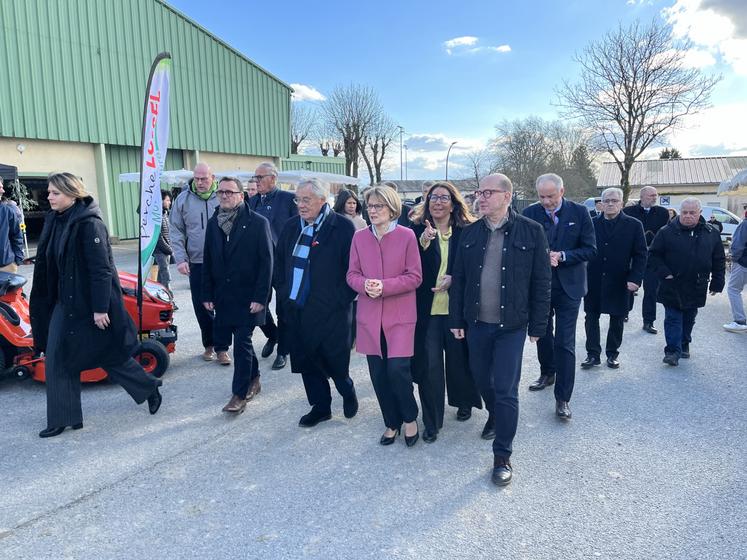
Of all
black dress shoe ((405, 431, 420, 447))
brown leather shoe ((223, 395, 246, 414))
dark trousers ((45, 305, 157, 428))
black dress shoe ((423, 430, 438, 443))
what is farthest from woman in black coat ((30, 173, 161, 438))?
black dress shoe ((423, 430, 438, 443))

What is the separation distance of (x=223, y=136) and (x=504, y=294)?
70.4 feet

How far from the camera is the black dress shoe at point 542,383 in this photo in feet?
16.2

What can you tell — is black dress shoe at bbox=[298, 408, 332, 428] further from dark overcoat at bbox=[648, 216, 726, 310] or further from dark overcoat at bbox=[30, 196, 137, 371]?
dark overcoat at bbox=[648, 216, 726, 310]

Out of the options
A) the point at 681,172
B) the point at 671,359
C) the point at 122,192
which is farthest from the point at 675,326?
the point at 681,172

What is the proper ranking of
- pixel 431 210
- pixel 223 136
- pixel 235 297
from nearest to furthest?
pixel 431 210 < pixel 235 297 < pixel 223 136

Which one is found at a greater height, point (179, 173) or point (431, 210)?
point (179, 173)

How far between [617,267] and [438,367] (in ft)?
9.01

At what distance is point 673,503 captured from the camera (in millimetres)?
3047

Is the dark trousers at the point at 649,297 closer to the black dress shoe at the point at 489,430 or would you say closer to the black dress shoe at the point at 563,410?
the black dress shoe at the point at 563,410

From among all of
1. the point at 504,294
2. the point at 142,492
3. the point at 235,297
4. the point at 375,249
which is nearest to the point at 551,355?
the point at 504,294

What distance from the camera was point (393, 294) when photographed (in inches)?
141

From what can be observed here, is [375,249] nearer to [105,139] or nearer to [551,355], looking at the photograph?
[551,355]

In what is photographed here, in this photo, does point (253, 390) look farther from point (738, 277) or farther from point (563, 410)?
point (738, 277)

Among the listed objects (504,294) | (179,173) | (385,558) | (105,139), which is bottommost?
(385,558)
